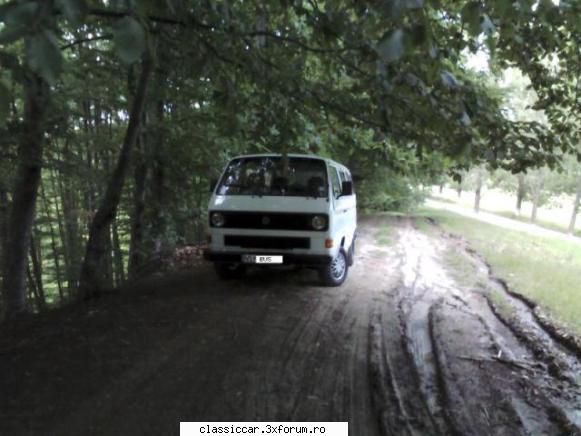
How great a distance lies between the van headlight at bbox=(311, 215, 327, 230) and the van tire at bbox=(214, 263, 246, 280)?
63.2 inches

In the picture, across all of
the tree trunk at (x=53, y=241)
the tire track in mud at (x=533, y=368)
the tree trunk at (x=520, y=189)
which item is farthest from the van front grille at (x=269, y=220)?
the tree trunk at (x=520, y=189)

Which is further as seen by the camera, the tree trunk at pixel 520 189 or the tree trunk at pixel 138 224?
the tree trunk at pixel 520 189

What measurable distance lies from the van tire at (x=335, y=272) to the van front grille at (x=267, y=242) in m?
0.64

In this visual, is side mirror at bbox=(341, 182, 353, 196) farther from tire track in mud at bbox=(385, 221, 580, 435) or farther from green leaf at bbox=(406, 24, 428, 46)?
green leaf at bbox=(406, 24, 428, 46)

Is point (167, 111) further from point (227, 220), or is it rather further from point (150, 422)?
point (150, 422)

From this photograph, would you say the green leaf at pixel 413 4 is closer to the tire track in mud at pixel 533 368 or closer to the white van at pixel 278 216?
the tire track in mud at pixel 533 368

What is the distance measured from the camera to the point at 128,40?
144cm

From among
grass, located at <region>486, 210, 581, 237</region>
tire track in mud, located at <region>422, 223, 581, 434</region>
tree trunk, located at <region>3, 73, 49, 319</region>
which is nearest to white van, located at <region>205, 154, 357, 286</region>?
tire track in mud, located at <region>422, 223, 581, 434</region>

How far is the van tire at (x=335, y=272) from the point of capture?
7.99m

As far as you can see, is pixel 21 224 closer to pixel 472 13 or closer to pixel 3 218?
pixel 3 218

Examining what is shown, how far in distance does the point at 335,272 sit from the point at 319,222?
1.13 meters

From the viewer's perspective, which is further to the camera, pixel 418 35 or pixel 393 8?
pixel 418 35

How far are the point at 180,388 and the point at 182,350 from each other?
0.90 m

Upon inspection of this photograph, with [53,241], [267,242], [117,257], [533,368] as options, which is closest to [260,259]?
[267,242]
